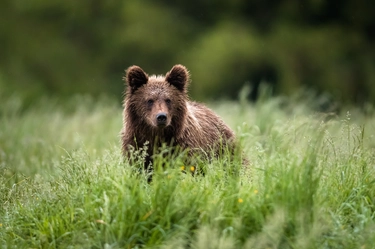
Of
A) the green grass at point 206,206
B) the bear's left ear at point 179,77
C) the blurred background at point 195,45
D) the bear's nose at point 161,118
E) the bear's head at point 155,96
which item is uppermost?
the blurred background at point 195,45

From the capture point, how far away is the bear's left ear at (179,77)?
7.07 m

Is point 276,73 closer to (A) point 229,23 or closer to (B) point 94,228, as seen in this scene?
(A) point 229,23

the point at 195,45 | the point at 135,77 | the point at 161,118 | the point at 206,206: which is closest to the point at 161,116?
the point at 161,118

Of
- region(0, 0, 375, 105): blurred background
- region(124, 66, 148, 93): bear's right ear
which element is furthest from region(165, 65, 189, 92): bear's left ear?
region(0, 0, 375, 105): blurred background

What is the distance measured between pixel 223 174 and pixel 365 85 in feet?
52.9

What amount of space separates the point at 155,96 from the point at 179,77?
1.28ft

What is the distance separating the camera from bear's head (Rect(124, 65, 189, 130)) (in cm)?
681

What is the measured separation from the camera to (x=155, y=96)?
6879mm

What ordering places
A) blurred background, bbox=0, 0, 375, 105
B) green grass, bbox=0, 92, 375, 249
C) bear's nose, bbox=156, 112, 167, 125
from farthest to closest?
1. blurred background, bbox=0, 0, 375, 105
2. bear's nose, bbox=156, 112, 167, 125
3. green grass, bbox=0, 92, 375, 249

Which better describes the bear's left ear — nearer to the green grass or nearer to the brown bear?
the brown bear

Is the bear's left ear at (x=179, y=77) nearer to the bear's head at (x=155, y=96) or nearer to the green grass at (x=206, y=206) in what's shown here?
the bear's head at (x=155, y=96)

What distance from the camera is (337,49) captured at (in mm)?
21484

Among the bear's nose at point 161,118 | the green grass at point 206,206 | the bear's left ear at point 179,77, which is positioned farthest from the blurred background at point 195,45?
the green grass at point 206,206

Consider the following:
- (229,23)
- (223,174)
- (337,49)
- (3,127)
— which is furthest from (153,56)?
(223,174)
